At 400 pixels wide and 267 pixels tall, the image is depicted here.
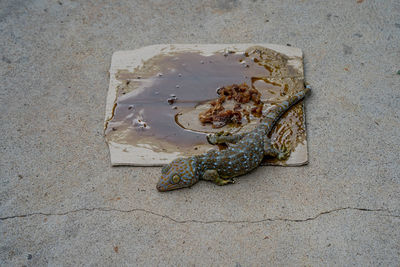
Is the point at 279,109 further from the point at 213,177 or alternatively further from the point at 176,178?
the point at 176,178

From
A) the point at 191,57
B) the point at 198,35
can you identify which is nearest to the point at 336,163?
the point at 191,57

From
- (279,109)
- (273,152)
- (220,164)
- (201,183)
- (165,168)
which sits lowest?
(201,183)

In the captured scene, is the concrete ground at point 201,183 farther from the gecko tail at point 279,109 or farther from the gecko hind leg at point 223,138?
the gecko hind leg at point 223,138

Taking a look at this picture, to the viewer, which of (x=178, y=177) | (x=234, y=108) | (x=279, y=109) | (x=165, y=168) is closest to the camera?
(x=178, y=177)

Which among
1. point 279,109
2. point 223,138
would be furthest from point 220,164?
point 279,109

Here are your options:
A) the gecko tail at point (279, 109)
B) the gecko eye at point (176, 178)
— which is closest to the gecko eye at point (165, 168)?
the gecko eye at point (176, 178)

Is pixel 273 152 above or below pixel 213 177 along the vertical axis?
above

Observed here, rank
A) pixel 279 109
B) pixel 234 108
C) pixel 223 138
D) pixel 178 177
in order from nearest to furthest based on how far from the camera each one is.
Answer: pixel 178 177, pixel 223 138, pixel 279 109, pixel 234 108

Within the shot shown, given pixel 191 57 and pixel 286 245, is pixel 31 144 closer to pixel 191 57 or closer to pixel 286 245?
pixel 191 57
